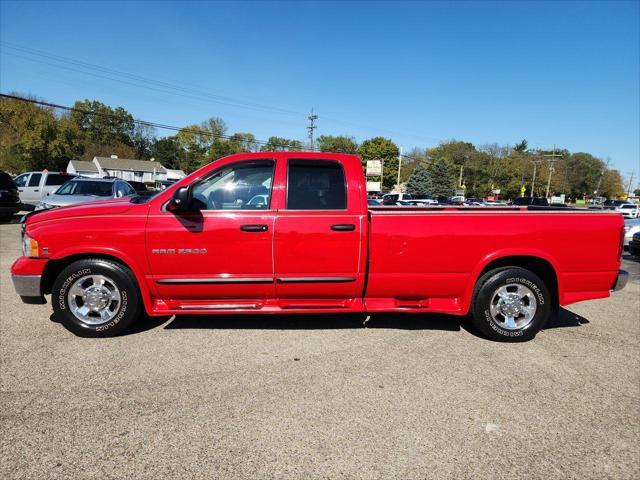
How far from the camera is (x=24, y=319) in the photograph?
457 cm

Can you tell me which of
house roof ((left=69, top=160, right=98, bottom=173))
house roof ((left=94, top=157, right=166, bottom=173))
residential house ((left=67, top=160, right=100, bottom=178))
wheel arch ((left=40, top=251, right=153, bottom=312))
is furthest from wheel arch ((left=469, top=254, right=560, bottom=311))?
house roof ((left=94, top=157, right=166, bottom=173))

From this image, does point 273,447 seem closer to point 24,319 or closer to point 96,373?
point 96,373

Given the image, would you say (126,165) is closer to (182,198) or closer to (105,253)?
(105,253)

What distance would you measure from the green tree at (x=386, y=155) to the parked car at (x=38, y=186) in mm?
91934

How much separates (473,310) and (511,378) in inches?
36.6

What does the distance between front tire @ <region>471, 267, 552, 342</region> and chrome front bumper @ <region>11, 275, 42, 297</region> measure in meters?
4.55

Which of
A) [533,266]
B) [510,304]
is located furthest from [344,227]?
[533,266]

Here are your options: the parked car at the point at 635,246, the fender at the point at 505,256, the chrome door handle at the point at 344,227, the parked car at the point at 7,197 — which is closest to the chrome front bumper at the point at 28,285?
the chrome door handle at the point at 344,227

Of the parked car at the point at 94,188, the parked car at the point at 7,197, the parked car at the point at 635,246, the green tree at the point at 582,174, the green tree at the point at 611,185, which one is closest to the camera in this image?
the parked car at the point at 635,246

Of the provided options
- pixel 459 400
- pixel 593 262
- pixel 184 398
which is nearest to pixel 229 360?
pixel 184 398

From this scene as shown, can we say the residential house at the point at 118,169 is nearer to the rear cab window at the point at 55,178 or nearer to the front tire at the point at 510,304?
the rear cab window at the point at 55,178

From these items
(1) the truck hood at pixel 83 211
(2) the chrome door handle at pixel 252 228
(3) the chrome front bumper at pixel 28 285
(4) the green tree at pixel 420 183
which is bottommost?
(3) the chrome front bumper at pixel 28 285

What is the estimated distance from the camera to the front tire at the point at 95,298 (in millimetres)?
3979

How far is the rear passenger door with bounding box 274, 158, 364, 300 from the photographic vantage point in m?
3.94
